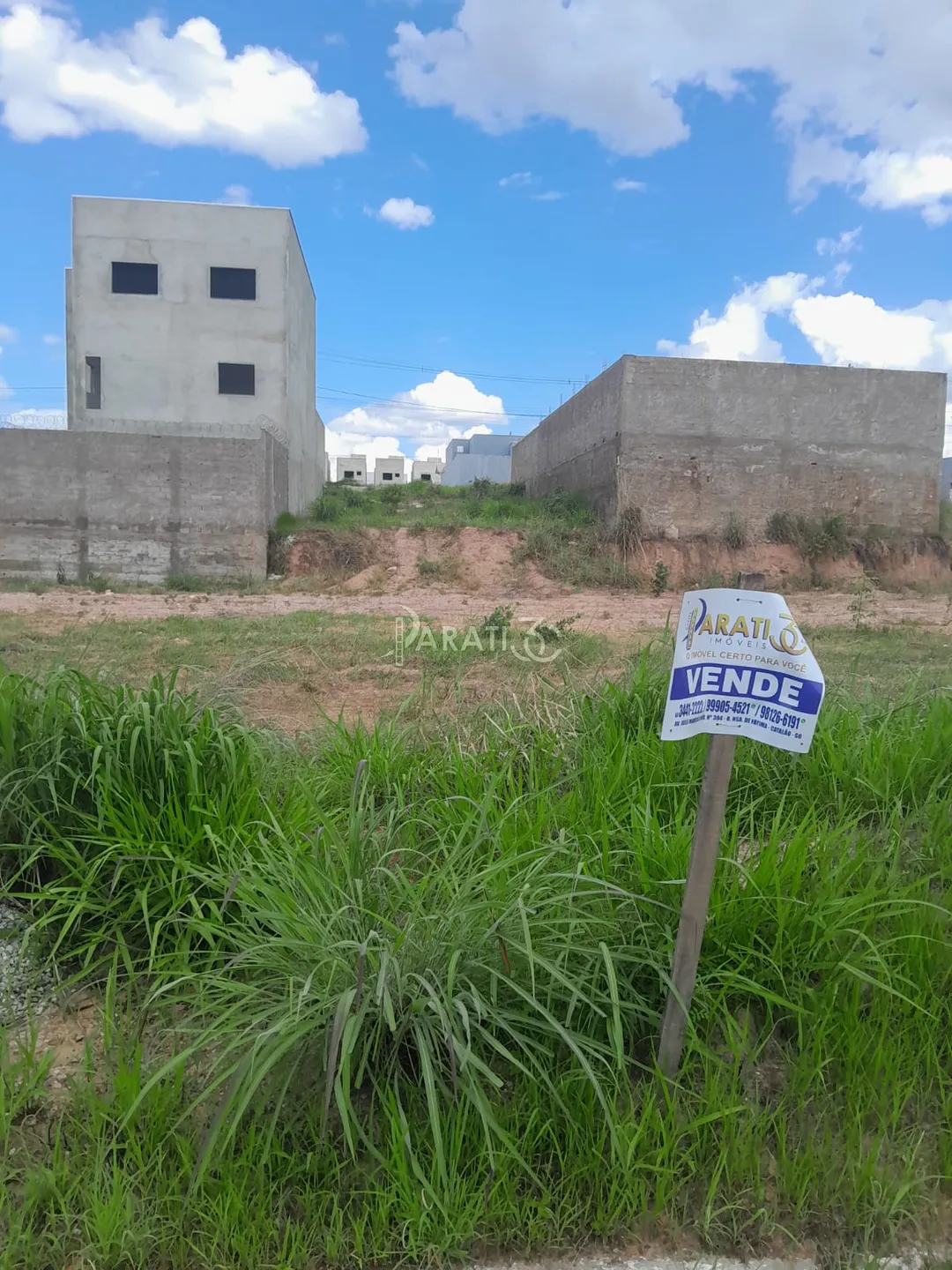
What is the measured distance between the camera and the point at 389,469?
224 ft

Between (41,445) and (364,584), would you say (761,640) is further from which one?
(41,445)

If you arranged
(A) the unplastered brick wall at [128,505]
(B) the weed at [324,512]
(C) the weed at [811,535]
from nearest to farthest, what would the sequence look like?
(A) the unplastered brick wall at [128,505]
(C) the weed at [811,535]
(B) the weed at [324,512]

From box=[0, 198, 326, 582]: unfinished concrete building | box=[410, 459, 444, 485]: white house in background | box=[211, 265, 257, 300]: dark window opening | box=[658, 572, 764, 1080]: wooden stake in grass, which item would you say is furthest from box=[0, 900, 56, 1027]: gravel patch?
box=[410, 459, 444, 485]: white house in background

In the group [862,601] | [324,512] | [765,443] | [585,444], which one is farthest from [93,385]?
[862,601]

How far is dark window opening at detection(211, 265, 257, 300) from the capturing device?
66.0ft

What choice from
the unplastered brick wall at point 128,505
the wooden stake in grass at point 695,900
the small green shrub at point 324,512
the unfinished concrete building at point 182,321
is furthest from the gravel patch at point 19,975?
the unfinished concrete building at point 182,321

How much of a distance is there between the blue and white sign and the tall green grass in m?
0.53

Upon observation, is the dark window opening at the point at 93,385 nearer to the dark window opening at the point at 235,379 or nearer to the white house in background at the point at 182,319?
the white house in background at the point at 182,319

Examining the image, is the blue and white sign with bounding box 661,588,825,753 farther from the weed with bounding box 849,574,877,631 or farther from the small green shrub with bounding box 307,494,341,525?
the small green shrub with bounding box 307,494,341,525

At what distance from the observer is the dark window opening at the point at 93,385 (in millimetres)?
20047

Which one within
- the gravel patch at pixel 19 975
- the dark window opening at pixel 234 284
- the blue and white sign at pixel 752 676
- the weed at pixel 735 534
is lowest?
the gravel patch at pixel 19 975

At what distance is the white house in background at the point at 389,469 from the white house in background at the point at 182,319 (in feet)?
154

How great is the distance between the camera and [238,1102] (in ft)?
5.76

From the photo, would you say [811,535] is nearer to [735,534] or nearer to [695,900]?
[735,534]
